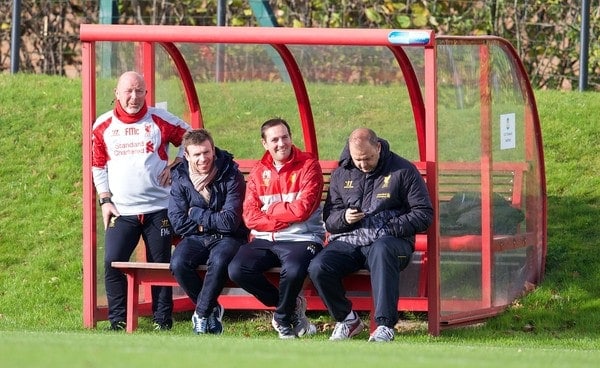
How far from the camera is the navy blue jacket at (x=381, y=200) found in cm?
960

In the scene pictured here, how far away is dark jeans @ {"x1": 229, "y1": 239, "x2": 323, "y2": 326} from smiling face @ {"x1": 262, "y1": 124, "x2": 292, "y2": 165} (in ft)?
1.97

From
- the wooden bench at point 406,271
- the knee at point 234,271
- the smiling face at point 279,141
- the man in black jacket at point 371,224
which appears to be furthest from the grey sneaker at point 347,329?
the smiling face at point 279,141

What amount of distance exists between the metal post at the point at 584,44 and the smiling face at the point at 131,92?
684cm

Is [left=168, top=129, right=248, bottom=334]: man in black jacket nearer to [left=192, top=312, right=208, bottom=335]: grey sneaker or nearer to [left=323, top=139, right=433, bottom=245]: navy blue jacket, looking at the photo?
[left=192, top=312, right=208, bottom=335]: grey sneaker

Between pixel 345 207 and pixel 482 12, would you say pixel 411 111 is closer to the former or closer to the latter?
pixel 345 207

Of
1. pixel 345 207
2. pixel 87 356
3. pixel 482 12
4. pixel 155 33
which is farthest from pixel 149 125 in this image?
pixel 482 12

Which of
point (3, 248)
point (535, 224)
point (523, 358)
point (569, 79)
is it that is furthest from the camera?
point (569, 79)

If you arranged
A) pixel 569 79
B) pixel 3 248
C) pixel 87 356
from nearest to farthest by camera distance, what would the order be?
pixel 87 356 < pixel 3 248 < pixel 569 79

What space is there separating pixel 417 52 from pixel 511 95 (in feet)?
2.63

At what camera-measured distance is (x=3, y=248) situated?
12844mm

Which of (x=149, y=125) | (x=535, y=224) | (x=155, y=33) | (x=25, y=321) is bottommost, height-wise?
(x=25, y=321)

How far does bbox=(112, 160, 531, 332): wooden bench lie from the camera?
33.0ft

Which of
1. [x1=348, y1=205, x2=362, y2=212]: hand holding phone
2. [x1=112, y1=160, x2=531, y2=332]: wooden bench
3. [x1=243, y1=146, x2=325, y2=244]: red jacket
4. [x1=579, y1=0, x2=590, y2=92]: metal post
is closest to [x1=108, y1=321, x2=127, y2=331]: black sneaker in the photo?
[x1=112, y1=160, x2=531, y2=332]: wooden bench

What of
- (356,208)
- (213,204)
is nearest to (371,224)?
(356,208)
